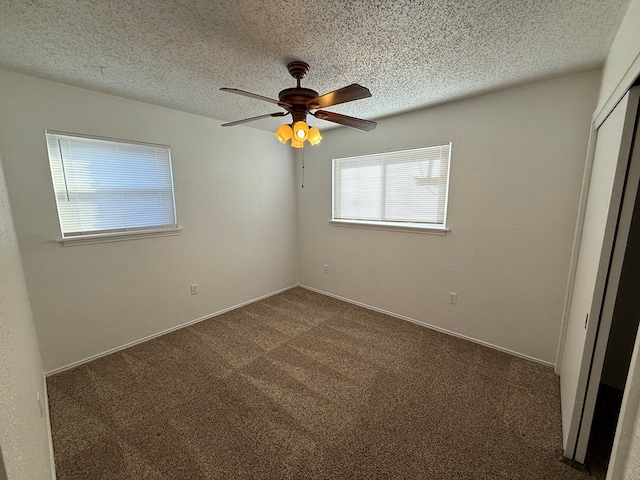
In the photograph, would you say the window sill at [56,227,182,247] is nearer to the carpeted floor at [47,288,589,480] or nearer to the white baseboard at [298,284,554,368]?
the carpeted floor at [47,288,589,480]

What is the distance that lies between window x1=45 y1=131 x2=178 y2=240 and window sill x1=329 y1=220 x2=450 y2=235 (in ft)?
6.93

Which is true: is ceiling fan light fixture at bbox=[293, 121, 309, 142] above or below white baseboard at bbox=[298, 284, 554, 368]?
above

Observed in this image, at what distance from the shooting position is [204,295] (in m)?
3.12

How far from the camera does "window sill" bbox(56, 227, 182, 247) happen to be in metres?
2.18

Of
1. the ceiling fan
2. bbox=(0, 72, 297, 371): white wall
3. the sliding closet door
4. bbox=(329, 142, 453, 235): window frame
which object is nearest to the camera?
the sliding closet door

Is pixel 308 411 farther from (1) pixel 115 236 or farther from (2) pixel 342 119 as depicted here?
(1) pixel 115 236

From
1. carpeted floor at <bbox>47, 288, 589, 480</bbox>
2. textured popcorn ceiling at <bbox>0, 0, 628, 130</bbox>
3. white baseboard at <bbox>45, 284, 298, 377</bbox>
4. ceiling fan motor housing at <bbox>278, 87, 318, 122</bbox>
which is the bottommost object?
carpeted floor at <bbox>47, 288, 589, 480</bbox>

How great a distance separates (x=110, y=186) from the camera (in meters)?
2.40

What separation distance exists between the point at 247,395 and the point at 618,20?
3.24 m

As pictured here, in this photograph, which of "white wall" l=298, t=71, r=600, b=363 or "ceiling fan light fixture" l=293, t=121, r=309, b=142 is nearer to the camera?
"ceiling fan light fixture" l=293, t=121, r=309, b=142

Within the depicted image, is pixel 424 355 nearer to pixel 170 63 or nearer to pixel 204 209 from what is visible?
pixel 204 209

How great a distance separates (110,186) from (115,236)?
479 mm

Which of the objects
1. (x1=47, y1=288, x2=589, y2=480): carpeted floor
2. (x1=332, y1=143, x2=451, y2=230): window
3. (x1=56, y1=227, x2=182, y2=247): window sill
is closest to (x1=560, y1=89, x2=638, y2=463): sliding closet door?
(x1=47, y1=288, x2=589, y2=480): carpeted floor

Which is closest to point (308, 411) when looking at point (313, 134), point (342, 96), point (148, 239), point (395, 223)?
point (313, 134)
